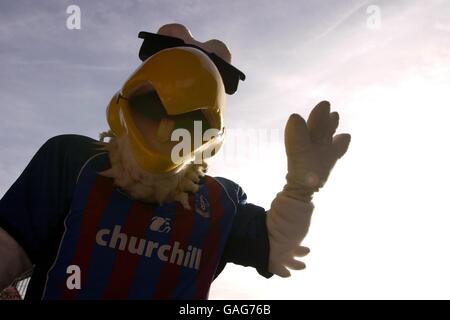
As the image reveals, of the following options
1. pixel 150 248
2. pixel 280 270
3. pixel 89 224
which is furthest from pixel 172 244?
pixel 280 270

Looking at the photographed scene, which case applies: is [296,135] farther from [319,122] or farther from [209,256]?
[209,256]

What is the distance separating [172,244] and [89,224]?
32cm

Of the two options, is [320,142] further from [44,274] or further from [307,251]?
[44,274]

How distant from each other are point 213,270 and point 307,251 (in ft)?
1.31

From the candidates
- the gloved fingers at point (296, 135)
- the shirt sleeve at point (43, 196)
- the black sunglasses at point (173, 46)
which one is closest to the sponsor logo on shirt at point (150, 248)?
the shirt sleeve at point (43, 196)

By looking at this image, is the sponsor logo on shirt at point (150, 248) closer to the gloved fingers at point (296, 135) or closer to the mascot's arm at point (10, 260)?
the mascot's arm at point (10, 260)

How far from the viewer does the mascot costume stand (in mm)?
1477

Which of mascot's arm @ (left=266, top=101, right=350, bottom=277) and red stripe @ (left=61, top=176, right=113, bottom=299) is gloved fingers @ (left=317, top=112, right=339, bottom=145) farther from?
red stripe @ (left=61, top=176, right=113, bottom=299)

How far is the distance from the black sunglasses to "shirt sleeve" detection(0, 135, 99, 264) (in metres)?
0.53

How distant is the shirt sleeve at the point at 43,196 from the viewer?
1.49 metres

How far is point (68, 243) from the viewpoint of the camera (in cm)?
154

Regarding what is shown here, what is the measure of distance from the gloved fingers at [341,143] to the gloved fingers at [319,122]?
0.25ft

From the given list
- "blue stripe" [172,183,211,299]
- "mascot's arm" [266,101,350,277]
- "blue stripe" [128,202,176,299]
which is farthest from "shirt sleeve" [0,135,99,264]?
"mascot's arm" [266,101,350,277]

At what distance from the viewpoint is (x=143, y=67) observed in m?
1.55
